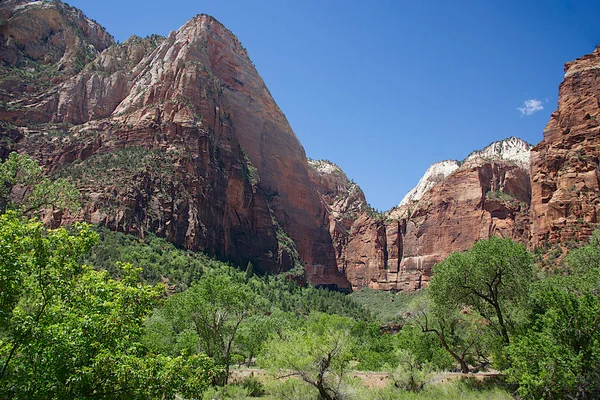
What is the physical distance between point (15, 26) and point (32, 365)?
14017cm

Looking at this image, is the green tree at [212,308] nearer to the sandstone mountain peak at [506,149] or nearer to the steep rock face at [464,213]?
the steep rock face at [464,213]

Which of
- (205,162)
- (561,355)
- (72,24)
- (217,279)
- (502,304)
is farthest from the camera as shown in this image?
(72,24)

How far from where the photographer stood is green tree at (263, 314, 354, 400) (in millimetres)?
18797

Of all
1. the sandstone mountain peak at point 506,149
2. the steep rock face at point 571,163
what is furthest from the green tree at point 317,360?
the sandstone mountain peak at point 506,149

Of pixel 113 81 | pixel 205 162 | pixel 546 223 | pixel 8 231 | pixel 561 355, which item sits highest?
pixel 113 81

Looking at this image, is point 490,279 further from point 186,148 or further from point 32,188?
point 186,148

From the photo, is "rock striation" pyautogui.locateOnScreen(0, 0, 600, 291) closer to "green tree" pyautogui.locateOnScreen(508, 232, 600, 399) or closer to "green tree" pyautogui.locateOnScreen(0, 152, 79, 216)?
"green tree" pyautogui.locateOnScreen(0, 152, 79, 216)

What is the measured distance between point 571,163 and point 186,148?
7750cm

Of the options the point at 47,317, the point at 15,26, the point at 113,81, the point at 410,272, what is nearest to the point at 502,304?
the point at 47,317

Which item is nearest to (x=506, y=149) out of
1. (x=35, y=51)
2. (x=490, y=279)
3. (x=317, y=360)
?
(x=490, y=279)

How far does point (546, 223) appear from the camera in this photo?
2739 inches

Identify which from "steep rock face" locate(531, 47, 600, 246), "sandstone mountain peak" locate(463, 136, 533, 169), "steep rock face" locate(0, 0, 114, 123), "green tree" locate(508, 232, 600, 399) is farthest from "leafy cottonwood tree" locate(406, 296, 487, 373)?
"sandstone mountain peak" locate(463, 136, 533, 169)

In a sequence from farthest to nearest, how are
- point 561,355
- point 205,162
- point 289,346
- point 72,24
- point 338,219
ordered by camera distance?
point 338,219
point 72,24
point 205,162
point 289,346
point 561,355

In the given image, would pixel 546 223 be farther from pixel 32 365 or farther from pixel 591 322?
pixel 32 365
